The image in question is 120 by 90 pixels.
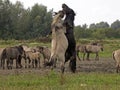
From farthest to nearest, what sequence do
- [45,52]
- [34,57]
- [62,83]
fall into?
[45,52]
[34,57]
[62,83]

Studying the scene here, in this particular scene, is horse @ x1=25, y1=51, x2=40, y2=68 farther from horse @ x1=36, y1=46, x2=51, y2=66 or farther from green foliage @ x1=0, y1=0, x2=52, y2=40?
green foliage @ x1=0, y1=0, x2=52, y2=40

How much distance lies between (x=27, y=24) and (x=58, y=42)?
92.1 meters

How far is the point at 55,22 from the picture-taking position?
51.9 ft

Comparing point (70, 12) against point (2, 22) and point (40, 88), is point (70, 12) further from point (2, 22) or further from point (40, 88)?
point (2, 22)

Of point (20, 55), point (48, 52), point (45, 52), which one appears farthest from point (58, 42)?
point (45, 52)

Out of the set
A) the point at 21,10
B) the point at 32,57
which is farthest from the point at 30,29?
the point at 32,57

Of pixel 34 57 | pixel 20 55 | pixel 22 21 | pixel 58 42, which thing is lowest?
pixel 34 57

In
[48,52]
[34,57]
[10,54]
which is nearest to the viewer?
[10,54]

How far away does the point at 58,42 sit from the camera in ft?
51.5

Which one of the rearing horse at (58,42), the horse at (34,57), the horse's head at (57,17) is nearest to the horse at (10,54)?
the horse at (34,57)

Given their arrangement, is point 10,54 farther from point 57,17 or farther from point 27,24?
point 27,24

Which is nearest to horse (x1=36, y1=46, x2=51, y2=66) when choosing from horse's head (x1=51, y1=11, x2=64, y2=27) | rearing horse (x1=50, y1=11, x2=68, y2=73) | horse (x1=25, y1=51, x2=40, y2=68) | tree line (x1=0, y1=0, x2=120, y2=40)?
horse (x1=25, y1=51, x2=40, y2=68)

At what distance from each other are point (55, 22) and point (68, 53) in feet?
8.58

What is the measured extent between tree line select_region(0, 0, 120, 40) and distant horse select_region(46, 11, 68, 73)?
80110mm
